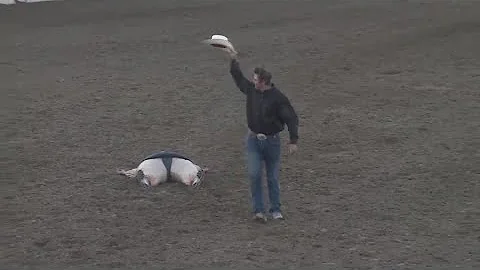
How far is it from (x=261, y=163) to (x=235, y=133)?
3949mm

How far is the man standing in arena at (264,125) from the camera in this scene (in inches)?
394

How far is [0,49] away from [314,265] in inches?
519

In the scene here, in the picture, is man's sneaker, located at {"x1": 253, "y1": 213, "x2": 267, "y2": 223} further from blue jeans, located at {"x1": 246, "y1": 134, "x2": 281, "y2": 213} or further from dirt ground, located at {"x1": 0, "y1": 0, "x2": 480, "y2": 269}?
dirt ground, located at {"x1": 0, "y1": 0, "x2": 480, "y2": 269}

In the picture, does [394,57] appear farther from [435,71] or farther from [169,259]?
[169,259]

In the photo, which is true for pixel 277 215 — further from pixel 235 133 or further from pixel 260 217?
pixel 235 133

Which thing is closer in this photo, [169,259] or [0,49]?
[169,259]

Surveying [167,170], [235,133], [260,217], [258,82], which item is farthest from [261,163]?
[235,133]

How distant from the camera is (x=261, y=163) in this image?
34.0ft

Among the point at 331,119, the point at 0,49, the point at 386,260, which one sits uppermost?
the point at 0,49


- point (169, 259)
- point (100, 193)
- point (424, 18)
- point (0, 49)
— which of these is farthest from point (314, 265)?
point (424, 18)

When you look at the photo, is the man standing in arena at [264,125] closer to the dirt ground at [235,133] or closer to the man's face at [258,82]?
the man's face at [258,82]

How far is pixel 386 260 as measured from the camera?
30.2ft

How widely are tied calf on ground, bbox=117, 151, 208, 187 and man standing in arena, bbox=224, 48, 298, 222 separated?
4.80 feet

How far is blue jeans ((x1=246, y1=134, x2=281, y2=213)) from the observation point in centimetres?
1020
